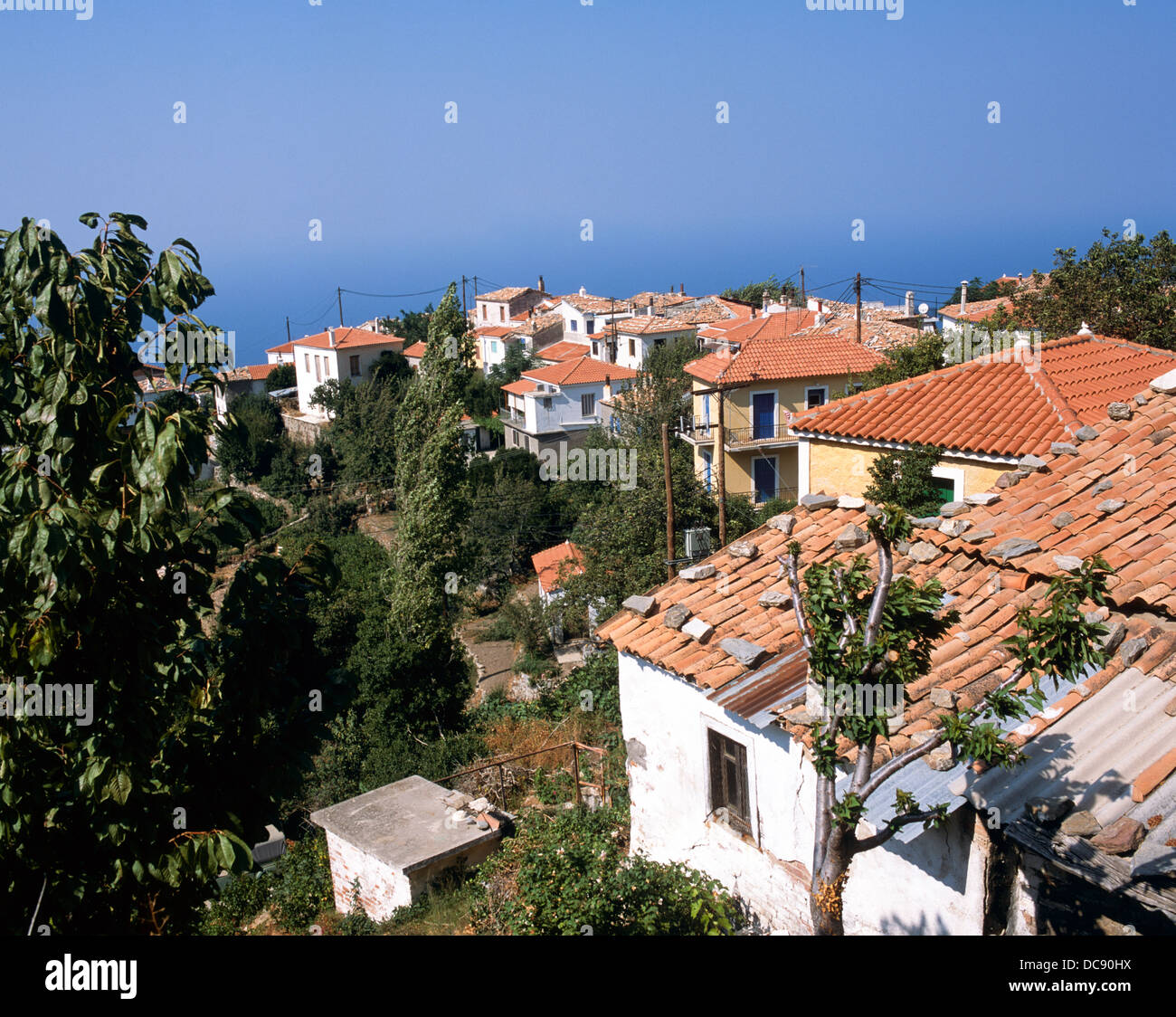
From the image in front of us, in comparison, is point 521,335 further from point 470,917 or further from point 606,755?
point 470,917

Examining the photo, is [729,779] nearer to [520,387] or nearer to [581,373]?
[581,373]

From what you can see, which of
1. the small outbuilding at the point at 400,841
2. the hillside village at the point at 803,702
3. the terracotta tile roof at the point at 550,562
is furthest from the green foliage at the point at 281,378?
the small outbuilding at the point at 400,841

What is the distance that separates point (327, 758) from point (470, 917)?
12.0m

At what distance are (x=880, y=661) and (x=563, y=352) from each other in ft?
179

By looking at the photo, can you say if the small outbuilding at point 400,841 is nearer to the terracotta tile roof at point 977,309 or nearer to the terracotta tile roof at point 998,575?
the terracotta tile roof at point 998,575

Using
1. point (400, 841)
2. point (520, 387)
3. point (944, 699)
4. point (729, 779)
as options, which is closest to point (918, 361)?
point (729, 779)

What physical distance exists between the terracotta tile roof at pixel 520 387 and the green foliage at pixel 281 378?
18806 millimetres

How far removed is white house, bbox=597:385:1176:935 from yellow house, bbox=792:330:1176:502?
2721 mm

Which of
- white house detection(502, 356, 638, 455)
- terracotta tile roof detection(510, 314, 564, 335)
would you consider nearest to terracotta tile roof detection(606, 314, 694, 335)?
white house detection(502, 356, 638, 455)

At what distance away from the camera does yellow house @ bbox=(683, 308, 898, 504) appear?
36.1 metres

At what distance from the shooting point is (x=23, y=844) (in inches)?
182

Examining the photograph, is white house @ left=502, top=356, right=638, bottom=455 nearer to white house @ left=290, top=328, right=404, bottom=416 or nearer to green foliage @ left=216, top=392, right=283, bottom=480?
white house @ left=290, top=328, right=404, bottom=416

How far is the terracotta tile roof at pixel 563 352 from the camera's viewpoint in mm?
56594
